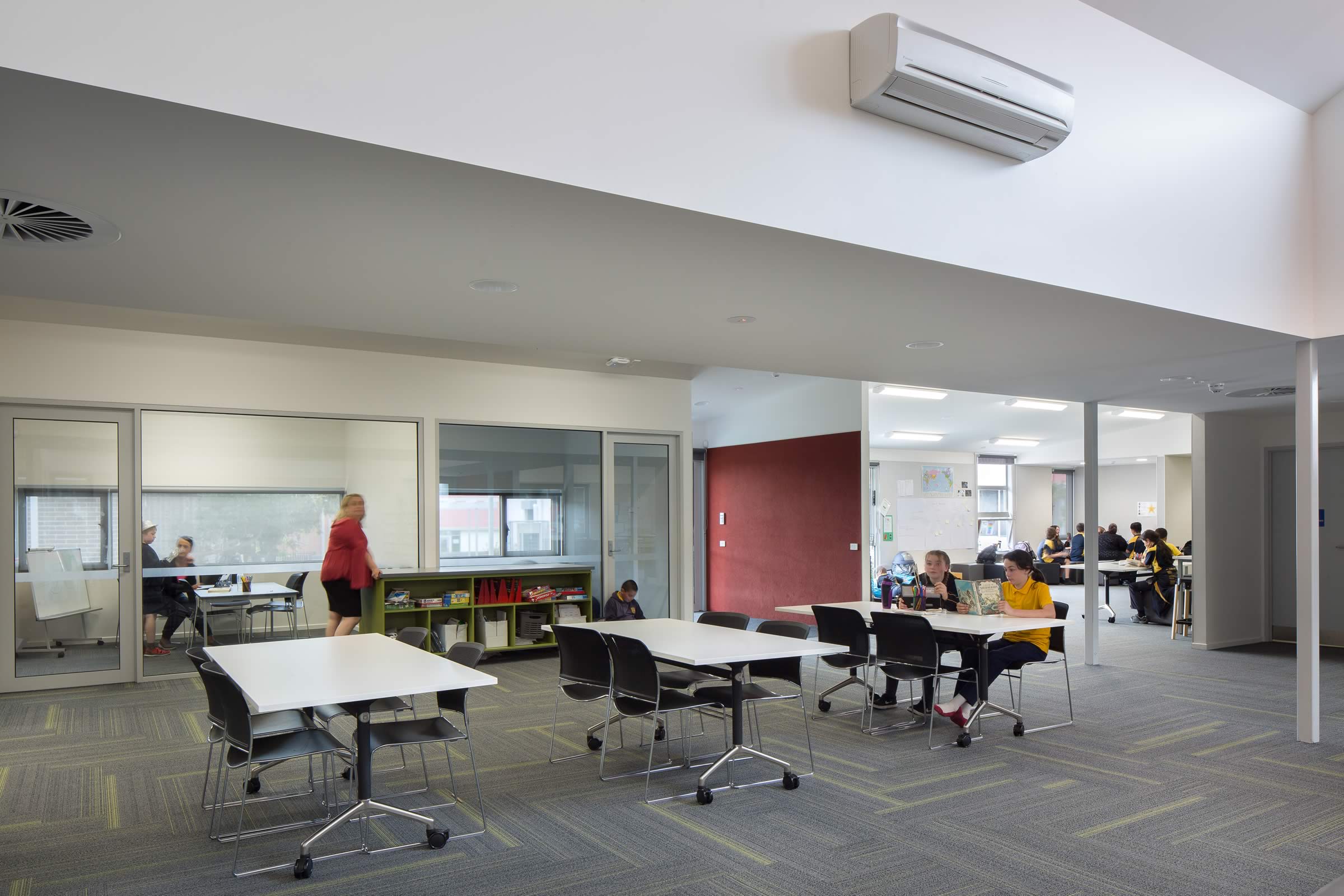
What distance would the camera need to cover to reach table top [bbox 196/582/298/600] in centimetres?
766

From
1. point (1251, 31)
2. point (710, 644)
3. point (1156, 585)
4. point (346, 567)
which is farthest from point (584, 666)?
A: point (1156, 585)

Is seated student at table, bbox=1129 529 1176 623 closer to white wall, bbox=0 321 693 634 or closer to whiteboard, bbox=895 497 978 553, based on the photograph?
whiteboard, bbox=895 497 978 553

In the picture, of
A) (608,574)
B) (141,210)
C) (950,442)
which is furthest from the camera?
(950,442)

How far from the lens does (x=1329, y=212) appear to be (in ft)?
17.7

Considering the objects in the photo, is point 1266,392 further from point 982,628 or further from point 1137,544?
point 1137,544

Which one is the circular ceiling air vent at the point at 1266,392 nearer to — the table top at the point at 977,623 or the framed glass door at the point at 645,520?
the table top at the point at 977,623

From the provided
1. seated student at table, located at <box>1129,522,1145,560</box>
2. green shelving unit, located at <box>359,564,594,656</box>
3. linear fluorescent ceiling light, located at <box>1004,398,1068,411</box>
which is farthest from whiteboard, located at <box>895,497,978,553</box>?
green shelving unit, located at <box>359,564,594,656</box>

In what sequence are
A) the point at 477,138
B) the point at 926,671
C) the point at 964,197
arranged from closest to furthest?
the point at 477,138
the point at 964,197
the point at 926,671

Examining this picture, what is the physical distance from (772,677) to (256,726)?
9.01 ft

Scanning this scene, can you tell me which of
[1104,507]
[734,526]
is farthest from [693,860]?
[1104,507]

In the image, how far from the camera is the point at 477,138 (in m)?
2.70

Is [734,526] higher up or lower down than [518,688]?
higher up

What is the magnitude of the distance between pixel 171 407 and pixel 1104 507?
58.5ft

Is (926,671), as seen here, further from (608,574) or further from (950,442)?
(950,442)
